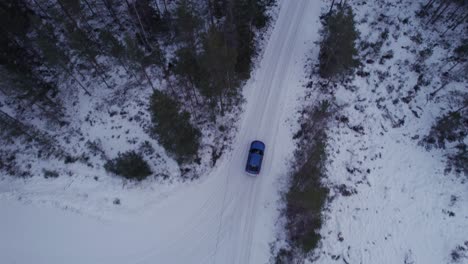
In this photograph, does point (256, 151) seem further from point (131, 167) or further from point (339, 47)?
point (339, 47)

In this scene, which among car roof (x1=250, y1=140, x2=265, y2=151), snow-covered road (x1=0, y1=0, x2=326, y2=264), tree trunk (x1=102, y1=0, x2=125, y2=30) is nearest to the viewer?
snow-covered road (x1=0, y1=0, x2=326, y2=264)

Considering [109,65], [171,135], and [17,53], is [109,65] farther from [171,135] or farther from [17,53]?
[171,135]

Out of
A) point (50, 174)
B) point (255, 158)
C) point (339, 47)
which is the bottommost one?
point (50, 174)

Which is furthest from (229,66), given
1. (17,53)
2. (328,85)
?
(17,53)

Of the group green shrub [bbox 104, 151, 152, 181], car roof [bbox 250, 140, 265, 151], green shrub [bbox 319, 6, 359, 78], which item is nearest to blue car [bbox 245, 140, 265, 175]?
car roof [bbox 250, 140, 265, 151]

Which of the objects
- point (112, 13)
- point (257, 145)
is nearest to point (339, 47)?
point (257, 145)

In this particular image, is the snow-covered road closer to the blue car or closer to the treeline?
the blue car
